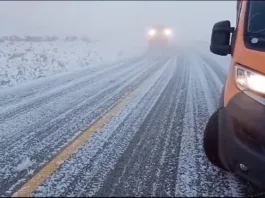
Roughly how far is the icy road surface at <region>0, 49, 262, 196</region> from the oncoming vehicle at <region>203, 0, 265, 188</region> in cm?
26

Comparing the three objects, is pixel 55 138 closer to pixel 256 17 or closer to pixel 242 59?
pixel 242 59

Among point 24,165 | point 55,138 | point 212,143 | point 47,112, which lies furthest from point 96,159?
point 47,112

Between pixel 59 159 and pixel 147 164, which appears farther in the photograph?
pixel 59 159

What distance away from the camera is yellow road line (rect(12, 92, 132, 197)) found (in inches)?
109

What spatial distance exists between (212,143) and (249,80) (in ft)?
2.43

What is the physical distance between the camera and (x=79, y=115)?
17.4 ft

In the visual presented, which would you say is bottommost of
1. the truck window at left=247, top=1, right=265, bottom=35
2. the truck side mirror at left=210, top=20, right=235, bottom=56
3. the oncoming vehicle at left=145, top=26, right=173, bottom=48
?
the oncoming vehicle at left=145, top=26, right=173, bottom=48

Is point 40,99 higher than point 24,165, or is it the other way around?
point 24,165

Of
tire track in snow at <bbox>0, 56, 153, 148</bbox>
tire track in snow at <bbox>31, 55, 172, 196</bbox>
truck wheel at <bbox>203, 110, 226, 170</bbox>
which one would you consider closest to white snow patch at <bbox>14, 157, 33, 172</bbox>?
tire track in snow at <bbox>31, 55, 172, 196</bbox>

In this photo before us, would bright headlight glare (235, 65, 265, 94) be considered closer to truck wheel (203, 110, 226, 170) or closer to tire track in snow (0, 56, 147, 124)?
truck wheel (203, 110, 226, 170)

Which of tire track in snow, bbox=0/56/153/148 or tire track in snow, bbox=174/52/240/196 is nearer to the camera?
tire track in snow, bbox=174/52/240/196

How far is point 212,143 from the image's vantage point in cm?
325

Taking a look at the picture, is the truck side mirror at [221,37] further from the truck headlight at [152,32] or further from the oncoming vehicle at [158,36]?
the truck headlight at [152,32]

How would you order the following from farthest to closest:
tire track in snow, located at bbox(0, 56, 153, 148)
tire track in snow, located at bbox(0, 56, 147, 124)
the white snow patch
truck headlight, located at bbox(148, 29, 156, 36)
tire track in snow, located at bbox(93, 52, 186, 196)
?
truck headlight, located at bbox(148, 29, 156, 36)
tire track in snow, located at bbox(0, 56, 147, 124)
tire track in snow, located at bbox(0, 56, 153, 148)
the white snow patch
tire track in snow, located at bbox(93, 52, 186, 196)
